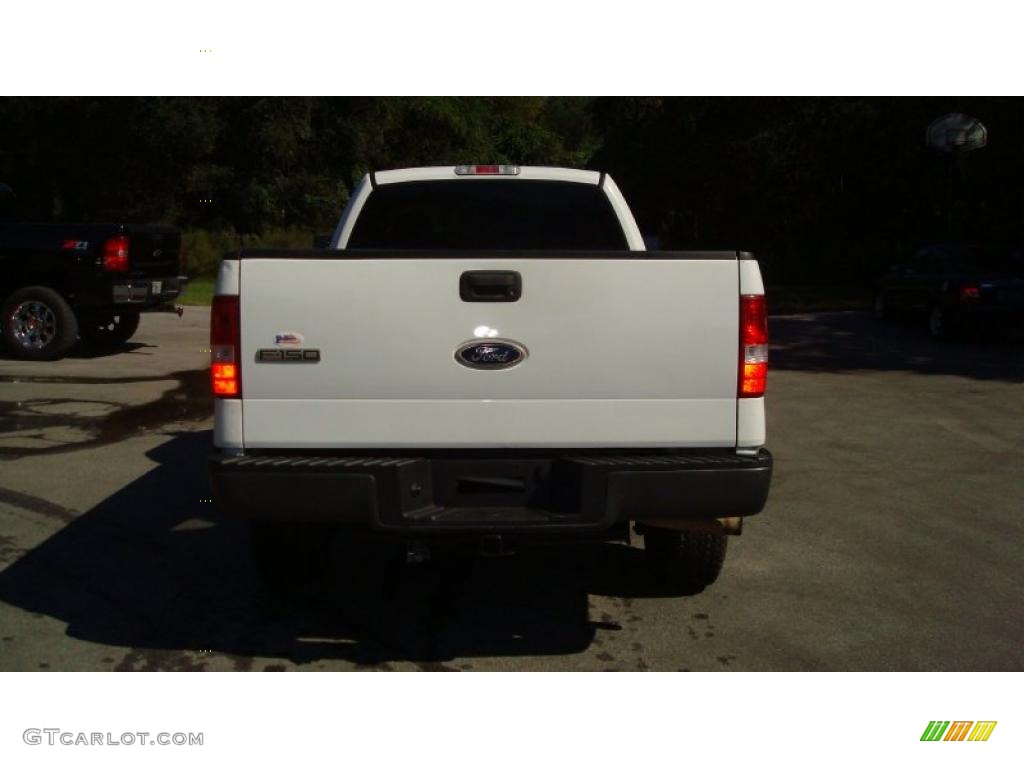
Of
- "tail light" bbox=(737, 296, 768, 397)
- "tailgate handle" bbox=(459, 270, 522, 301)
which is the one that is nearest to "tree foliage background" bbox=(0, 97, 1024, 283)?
"tail light" bbox=(737, 296, 768, 397)

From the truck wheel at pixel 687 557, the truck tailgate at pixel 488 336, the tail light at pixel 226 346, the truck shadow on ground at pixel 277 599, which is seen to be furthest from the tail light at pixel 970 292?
the tail light at pixel 226 346

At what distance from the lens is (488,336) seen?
405 centimetres

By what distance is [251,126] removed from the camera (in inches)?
Answer: 1246

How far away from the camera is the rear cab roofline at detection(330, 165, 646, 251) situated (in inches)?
248

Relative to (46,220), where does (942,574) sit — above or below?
below

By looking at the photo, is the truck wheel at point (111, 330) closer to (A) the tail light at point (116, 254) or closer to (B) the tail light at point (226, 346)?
(A) the tail light at point (116, 254)

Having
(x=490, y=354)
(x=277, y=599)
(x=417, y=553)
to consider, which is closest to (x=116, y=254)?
(x=277, y=599)

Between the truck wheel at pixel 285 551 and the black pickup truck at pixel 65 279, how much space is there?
8708mm

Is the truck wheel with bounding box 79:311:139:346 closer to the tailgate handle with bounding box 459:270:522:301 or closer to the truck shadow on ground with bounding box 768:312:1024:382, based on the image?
the truck shadow on ground with bounding box 768:312:1024:382

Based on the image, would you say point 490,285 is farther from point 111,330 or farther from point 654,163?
point 654,163

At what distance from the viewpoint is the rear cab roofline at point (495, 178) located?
20.7ft
